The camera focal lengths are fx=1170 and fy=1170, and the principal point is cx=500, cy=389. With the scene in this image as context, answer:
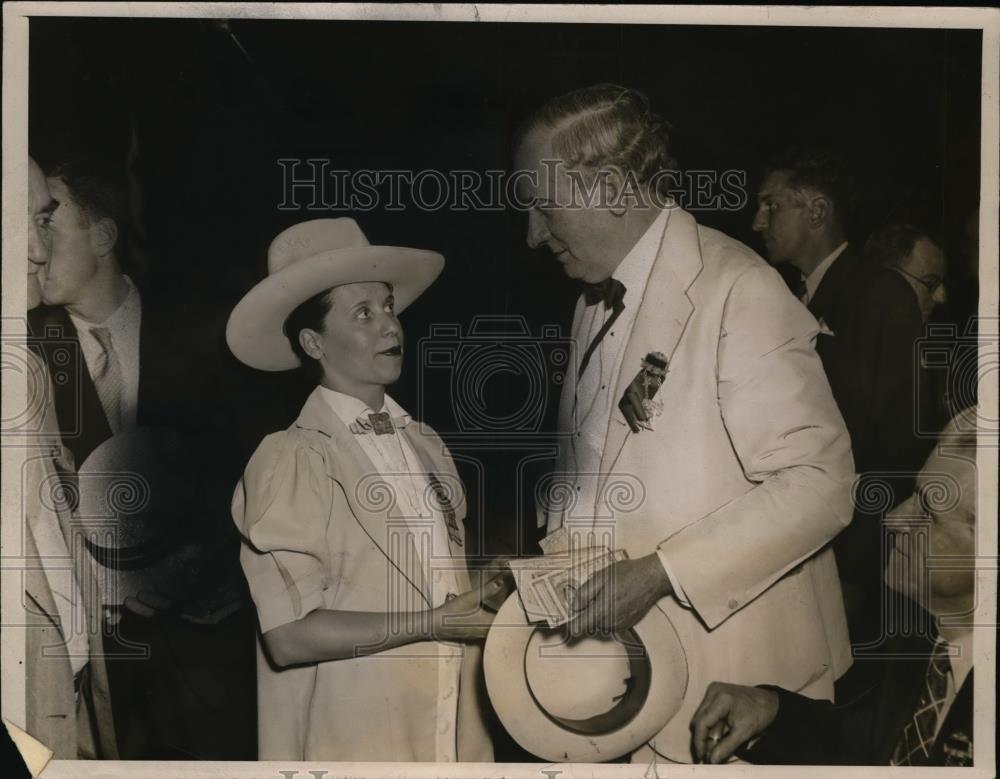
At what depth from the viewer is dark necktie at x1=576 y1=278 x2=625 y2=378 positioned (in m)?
3.96

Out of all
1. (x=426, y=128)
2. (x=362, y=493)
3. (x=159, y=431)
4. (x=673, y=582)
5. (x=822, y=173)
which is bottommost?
(x=673, y=582)

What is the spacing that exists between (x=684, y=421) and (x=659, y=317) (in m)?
0.36

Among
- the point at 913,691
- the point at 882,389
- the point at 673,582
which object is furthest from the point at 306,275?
the point at 913,691

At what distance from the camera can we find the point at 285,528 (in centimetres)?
391

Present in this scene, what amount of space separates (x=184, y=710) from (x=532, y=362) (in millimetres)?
1690

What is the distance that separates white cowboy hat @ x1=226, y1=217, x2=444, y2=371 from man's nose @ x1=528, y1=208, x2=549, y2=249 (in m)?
0.32

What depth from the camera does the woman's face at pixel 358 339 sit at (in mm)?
3945

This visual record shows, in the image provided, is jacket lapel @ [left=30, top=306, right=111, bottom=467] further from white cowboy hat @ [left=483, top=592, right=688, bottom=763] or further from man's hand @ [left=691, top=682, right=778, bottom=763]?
man's hand @ [left=691, top=682, right=778, bottom=763]

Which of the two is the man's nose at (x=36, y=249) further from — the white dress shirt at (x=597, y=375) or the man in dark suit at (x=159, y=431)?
the white dress shirt at (x=597, y=375)

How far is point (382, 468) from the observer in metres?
3.97

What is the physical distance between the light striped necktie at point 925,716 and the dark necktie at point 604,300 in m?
1.58

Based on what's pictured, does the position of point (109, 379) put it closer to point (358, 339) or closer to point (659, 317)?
point (358, 339)

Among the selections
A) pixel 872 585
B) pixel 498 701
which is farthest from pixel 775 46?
pixel 498 701

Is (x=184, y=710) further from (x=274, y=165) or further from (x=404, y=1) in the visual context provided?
(x=404, y=1)
